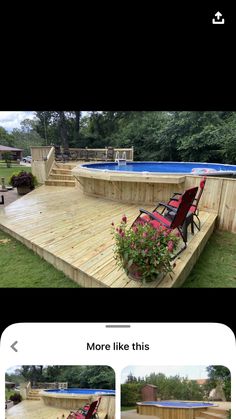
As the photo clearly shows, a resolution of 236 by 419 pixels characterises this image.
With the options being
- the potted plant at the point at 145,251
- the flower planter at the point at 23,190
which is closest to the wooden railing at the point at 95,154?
the flower planter at the point at 23,190

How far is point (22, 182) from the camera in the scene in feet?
19.4

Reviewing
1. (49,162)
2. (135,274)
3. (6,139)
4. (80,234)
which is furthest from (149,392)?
(49,162)

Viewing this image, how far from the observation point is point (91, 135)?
36.8ft

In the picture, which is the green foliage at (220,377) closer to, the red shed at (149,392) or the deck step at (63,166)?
the red shed at (149,392)

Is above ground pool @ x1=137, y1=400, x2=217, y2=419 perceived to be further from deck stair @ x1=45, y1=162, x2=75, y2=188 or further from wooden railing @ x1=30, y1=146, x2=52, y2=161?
wooden railing @ x1=30, y1=146, x2=52, y2=161

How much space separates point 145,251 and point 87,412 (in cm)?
97

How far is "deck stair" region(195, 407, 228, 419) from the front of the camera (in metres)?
1.04

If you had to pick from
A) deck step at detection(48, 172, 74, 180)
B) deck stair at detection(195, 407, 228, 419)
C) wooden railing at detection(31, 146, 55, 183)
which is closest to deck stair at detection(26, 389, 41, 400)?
deck stair at detection(195, 407, 228, 419)

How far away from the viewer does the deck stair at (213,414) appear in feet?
3.42

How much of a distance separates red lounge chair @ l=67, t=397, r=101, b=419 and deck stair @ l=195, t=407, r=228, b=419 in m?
0.46

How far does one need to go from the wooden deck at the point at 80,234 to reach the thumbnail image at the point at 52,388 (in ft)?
2.51

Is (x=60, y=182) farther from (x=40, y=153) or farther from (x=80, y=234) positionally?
(x=80, y=234)
